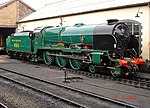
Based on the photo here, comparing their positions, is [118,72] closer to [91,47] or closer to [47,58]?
[91,47]

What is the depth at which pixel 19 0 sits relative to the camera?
39875 millimetres

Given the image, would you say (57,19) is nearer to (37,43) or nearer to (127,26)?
(37,43)

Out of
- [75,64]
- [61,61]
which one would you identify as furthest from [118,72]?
[61,61]

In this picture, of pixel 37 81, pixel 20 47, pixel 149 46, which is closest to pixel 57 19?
pixel 20 47

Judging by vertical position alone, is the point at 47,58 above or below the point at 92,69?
above

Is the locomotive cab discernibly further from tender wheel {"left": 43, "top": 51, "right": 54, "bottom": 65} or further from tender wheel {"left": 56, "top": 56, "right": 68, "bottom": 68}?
tender wheel {"left": 43, "top": 51, "right": 54, "bottom": 65}

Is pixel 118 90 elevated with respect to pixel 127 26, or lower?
lower

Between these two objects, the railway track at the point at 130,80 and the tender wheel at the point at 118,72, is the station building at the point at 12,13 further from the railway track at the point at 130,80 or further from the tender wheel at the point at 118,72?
the tender wheel at the point at 118,72

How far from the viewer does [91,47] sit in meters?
17.1

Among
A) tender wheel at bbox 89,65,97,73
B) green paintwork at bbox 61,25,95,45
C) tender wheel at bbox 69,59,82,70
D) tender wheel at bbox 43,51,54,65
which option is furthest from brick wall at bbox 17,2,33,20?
tender wheel at bbox 89,65,97,73

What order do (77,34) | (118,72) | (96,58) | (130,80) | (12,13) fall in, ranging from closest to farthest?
(130,80) < (118,72) < (96,58) < (77,34) < (12,13)

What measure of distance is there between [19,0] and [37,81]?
2826 cm

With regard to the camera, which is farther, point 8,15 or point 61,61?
point 8,15

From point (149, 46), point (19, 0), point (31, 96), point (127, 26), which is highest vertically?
point (19, 0)
